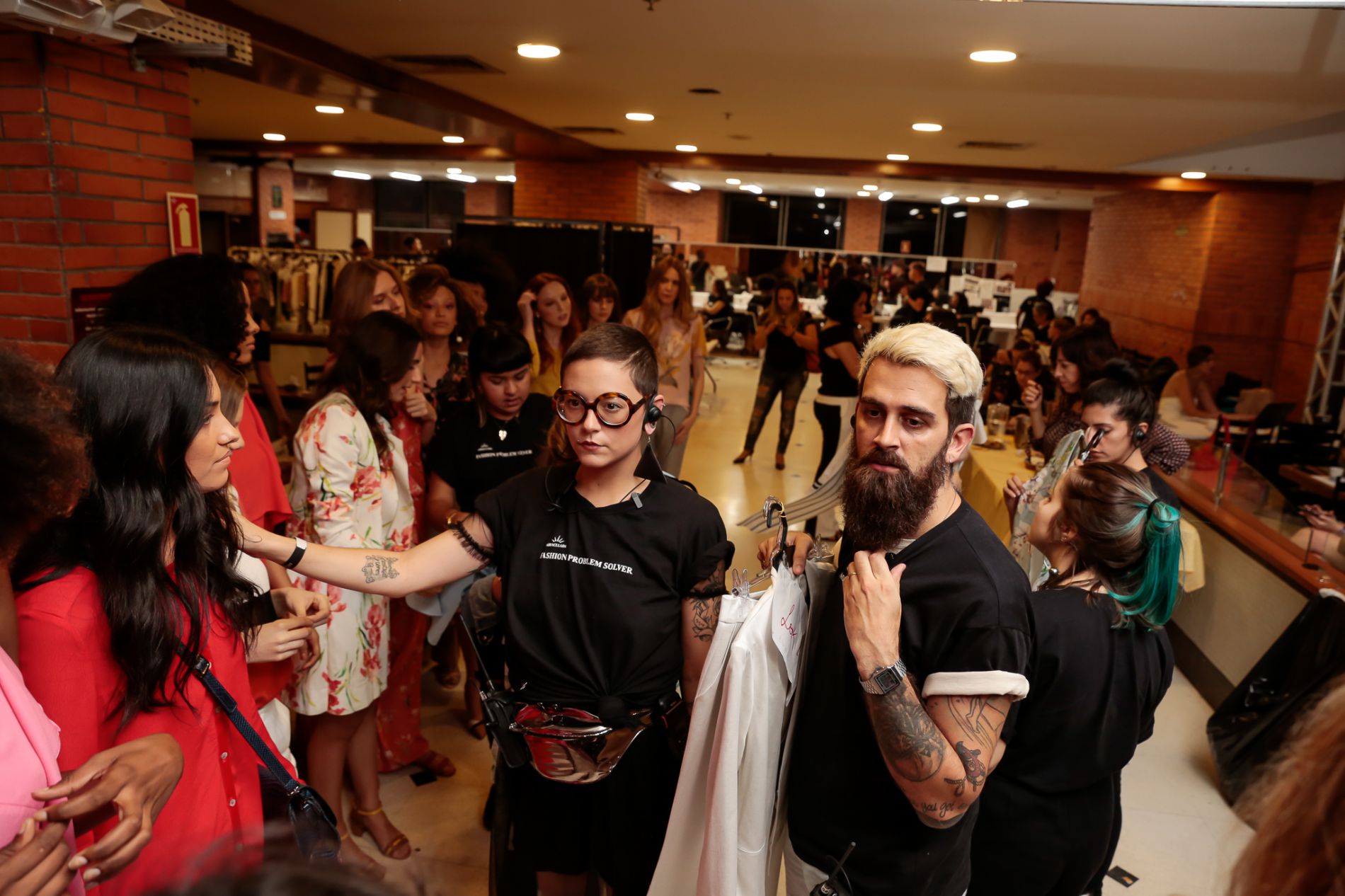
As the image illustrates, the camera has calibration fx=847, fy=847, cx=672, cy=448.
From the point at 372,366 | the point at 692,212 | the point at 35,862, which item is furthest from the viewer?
the point at 692,212

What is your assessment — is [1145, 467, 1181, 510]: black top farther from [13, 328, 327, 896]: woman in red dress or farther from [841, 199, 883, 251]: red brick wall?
[841, 199, 883, 251]: red brick wall

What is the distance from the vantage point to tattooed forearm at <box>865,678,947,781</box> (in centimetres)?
134

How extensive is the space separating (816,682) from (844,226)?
22.3 metres

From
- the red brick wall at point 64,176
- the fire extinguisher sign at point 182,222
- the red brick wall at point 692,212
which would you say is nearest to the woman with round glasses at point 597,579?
the red brick wall at point 64,176

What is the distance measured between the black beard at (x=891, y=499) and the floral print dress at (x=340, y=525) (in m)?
1.55

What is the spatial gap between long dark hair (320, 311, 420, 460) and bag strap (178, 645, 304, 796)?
4.08 feet

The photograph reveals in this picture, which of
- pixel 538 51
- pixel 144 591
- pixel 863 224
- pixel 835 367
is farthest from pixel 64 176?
pixel 863 224

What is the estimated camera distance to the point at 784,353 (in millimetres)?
7730

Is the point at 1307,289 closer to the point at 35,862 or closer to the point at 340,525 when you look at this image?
the point at 340,525

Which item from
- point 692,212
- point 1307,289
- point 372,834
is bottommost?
point 372,834

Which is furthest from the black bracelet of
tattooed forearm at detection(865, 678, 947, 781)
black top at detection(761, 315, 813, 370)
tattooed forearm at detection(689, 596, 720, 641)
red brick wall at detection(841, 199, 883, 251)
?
red brick wall at detection(841, 199, 883, 251)

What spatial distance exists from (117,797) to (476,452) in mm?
1962

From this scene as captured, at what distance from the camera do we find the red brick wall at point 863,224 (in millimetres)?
22234

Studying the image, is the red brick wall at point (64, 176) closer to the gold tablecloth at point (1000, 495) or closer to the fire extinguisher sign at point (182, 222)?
the fire extinguisher sign at point (182, 222)
